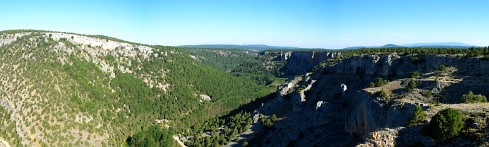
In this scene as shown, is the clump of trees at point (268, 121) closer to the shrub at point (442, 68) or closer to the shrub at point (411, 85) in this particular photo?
the shrub at point (442, 68)

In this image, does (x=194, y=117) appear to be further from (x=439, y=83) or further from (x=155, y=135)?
(x=439, y=83)

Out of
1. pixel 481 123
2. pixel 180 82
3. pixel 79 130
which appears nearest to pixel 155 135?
pixel 79 130

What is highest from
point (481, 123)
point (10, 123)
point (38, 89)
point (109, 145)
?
point (481, 123)

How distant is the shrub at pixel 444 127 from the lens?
29969 mm

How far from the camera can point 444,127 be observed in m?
30.0

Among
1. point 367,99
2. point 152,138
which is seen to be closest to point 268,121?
point 152,138

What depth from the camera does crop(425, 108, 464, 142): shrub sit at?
29969 mm

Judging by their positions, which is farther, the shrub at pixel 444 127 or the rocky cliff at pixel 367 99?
the rocky cliff at pixel 367 99

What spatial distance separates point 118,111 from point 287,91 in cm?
5428

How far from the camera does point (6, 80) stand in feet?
365

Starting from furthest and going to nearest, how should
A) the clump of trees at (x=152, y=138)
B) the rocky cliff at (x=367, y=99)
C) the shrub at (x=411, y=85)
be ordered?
the clump of trees at (x=152, y=138), the shrub at (x=411, y=85), the rocky cliff at (x=367, y=99)

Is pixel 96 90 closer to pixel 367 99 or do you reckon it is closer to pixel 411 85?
pixel 367 99

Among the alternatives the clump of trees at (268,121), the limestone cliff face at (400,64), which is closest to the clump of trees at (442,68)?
the limestone cliff face at (400,64)

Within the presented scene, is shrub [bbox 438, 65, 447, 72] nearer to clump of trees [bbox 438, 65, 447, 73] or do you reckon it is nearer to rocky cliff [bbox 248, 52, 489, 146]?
clump of trees [bbox 438, 65, 447, 73]
